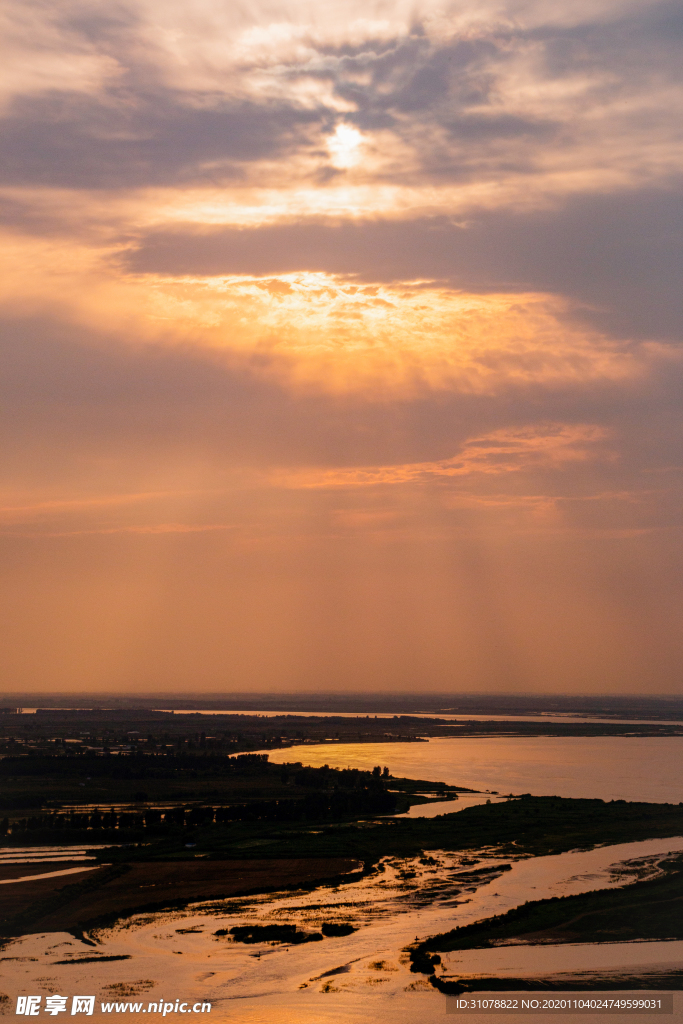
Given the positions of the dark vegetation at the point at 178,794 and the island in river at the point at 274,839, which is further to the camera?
the dark vegetation at the point at 178,794

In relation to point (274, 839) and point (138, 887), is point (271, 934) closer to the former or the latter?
point (138, 887)

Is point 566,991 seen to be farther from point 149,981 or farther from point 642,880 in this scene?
point 642,880

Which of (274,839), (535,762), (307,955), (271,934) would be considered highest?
(271,934)

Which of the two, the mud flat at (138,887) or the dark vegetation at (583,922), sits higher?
the dark vegetation at (583,922)

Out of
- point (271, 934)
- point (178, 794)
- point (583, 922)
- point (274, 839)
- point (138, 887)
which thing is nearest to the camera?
point (271, 934)

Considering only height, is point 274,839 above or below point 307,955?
below

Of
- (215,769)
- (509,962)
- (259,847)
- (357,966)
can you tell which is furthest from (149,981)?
(215,769)

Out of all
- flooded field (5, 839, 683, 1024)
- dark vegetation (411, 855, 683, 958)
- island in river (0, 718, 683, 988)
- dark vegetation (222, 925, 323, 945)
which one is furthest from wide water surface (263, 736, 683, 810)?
dark vegetation (222, 925, 323, 945)

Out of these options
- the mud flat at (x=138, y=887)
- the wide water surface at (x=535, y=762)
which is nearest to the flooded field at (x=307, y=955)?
the mud flat at (x=138, y=887)

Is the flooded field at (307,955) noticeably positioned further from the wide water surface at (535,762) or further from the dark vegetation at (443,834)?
the wide water surface at (535,762)

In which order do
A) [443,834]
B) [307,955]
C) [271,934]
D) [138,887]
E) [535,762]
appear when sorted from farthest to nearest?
[535,762]
[443,834]
[138,887]
[271,934]
[307,955]

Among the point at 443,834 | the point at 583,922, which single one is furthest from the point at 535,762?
the point at 583,922

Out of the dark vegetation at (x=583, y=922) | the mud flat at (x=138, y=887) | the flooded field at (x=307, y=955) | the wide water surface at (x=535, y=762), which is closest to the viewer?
the flooded field at (x=307, y=955)
